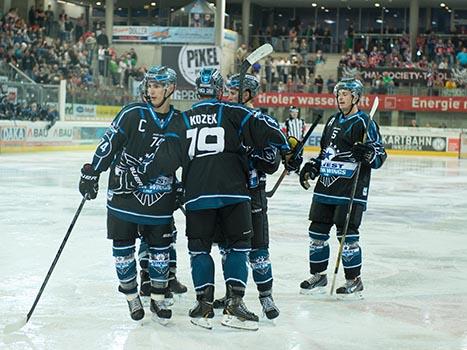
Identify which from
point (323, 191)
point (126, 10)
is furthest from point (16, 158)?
point (126, 10)

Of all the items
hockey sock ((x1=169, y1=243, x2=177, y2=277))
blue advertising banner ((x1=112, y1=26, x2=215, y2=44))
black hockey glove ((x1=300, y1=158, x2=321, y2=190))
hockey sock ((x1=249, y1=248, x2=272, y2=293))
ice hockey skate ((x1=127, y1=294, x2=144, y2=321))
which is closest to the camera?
ice hockey skate ((x1=127, y1=294, x2=144, y2=321))

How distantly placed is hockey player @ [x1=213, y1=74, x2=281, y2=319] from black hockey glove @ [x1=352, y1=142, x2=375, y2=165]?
2.57 ft

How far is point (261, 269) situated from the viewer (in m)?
5.05

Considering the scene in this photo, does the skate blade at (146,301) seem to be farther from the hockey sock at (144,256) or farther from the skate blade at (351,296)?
the skate blade at (351,296)

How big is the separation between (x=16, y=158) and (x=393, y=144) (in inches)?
558

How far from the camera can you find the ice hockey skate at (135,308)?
482 cm

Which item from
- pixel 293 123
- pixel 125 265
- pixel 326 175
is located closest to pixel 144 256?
pixel 125 265

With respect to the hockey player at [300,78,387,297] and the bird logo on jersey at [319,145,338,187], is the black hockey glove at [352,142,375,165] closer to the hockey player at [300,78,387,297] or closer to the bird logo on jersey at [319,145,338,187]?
the hockey player at [300,78,387,297]

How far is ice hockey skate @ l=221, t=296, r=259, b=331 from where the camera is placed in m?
4.76

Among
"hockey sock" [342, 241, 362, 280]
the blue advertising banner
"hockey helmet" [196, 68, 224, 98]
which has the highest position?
the blue advertising banner

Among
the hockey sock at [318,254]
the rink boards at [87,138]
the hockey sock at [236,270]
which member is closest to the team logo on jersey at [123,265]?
the hockey sock at [236,270]

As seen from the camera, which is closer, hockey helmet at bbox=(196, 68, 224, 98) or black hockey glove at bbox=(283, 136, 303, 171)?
hockey helmet at bbox=(196, 68, 224, 98)

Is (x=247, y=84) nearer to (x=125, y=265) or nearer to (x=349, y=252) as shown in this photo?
(x=125, y=265)

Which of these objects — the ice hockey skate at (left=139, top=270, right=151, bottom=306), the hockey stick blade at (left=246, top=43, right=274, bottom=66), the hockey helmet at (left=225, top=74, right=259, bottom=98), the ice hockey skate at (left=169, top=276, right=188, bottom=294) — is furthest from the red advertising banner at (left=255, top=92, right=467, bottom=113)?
the hockey helmet at (left=225, top=74, right=259, bottom=98)
